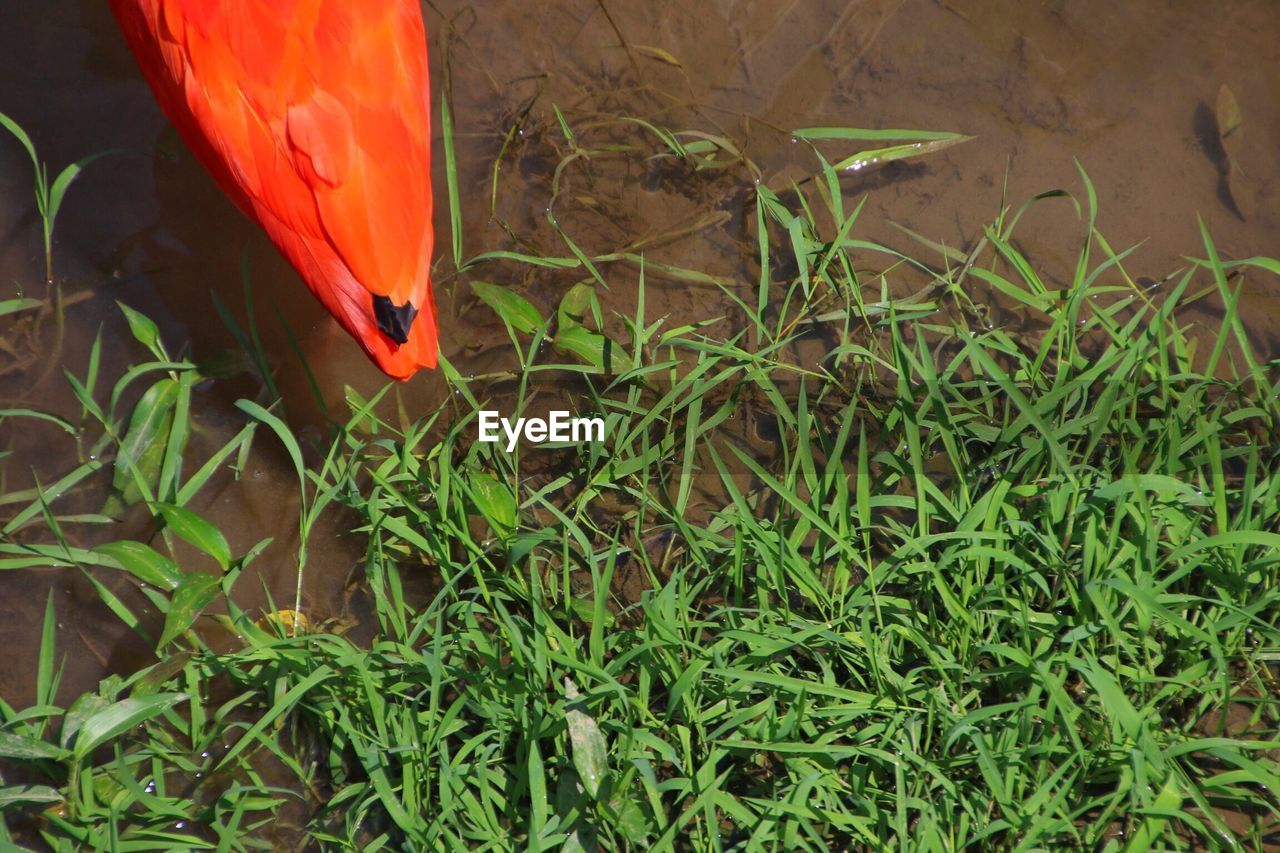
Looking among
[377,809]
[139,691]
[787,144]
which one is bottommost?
[377,809]

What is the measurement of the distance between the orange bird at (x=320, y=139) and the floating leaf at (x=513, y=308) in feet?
1.24

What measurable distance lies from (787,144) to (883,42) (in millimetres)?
360

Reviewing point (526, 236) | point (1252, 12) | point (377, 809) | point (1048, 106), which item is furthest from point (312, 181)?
point (1252, 12)

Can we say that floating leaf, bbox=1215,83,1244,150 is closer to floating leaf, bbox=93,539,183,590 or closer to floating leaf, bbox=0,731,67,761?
floating leaf, bbox=93,539,183,590

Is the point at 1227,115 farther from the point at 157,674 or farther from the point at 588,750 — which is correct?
the point at 157,674

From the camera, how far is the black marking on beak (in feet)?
5.50

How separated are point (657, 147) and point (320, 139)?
0.90 metres

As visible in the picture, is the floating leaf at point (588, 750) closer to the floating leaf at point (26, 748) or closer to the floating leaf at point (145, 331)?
the floating leaf at point (26, 748)

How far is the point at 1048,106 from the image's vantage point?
2.34m

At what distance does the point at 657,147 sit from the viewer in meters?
2.33

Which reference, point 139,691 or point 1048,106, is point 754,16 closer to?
point 1048,106

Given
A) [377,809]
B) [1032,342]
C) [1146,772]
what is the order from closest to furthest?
[1146,772] → [377,809] → [1032,342]

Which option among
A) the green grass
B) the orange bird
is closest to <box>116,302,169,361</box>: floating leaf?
the green grass

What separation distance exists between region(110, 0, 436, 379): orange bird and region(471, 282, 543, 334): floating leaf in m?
0.38
